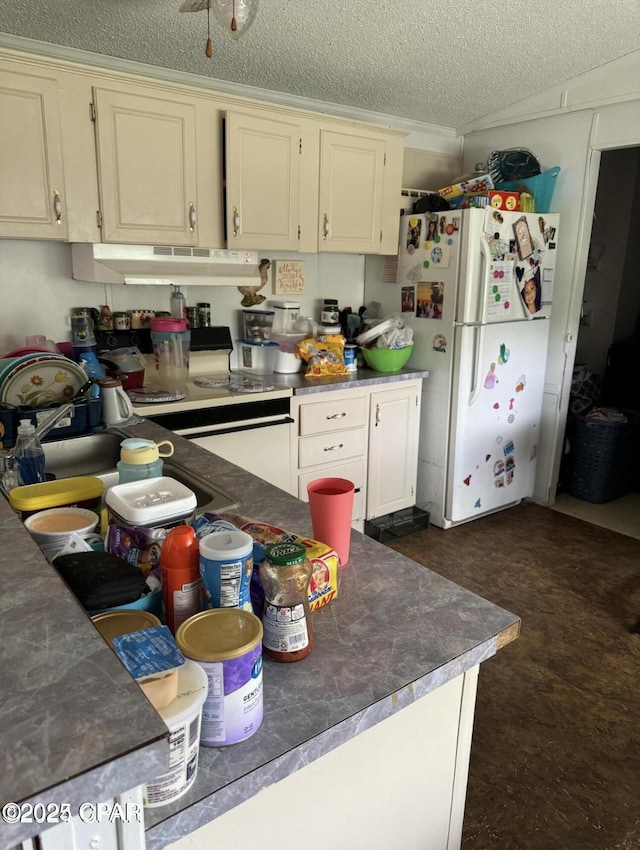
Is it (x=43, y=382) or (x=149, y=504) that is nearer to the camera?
(x=149, y=504)

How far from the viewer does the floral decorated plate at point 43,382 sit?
1958 mm

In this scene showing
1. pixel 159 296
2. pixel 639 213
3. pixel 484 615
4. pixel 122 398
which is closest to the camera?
pixel 484 615

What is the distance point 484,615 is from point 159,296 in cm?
245

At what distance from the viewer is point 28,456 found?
1.52 metres

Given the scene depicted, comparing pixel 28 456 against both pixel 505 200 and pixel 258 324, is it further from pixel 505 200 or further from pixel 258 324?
pixel 505 200

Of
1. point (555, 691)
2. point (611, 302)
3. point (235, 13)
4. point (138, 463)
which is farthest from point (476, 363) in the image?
point (138, 463)

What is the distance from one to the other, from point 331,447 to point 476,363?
91 centimetres

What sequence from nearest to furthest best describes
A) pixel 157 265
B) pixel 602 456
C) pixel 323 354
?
pixel 157 265 → pixel 323 354 → pixel 602 456

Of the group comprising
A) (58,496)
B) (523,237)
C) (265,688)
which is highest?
(523,237)

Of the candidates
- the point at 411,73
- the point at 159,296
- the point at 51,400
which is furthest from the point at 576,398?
the point at 51,400

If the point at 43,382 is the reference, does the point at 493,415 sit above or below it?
below

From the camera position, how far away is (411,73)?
305cm

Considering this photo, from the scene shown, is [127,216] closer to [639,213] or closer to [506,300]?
[506,300]

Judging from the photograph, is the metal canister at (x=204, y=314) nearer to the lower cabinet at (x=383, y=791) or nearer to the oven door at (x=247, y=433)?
the oven door at (x=247, y=433)
